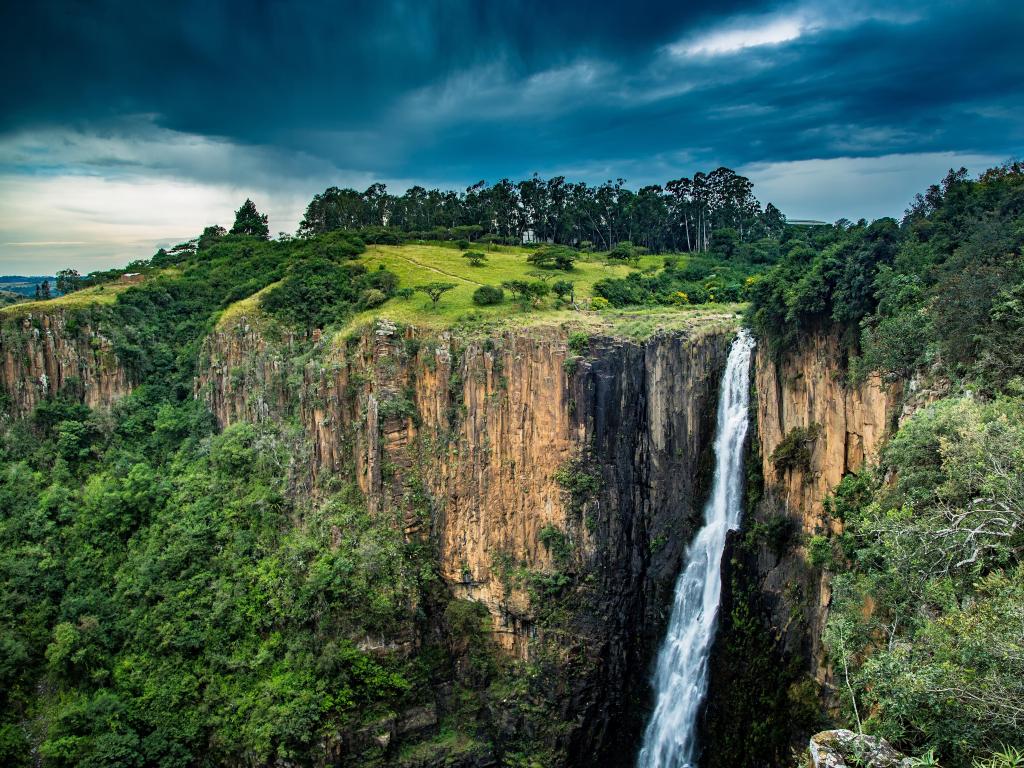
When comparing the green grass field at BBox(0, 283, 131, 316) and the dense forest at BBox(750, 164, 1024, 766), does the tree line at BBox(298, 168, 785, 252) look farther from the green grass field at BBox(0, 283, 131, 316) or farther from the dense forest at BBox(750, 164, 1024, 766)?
the dense forest at BBox(750, 164, 1024, 766)

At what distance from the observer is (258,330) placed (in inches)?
1190

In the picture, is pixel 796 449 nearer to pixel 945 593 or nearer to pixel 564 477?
pixel 564 477

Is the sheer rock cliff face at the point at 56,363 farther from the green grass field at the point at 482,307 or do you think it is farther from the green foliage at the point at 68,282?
the green foliage at the point at 68,282

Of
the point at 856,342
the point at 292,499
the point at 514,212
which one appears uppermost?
the point at 514,212

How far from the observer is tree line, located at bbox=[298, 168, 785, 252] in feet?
159

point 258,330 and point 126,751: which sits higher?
point 258,330

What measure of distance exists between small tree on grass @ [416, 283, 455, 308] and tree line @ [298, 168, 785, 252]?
17578 millimetres

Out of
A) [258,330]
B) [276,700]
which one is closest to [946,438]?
[276,700]

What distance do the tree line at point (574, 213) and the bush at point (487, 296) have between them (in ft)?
62.7

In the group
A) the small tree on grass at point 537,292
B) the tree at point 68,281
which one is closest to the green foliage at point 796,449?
the small tree on grass at point 537,292

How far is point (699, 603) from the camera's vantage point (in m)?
22.9

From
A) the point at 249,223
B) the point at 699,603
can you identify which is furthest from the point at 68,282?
the point at 699,603

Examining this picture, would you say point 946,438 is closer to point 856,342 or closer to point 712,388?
point 856,342

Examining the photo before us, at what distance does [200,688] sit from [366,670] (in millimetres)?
6171
